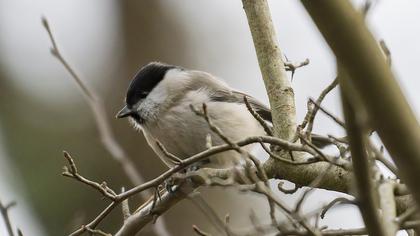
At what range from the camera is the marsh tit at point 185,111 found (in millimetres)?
3959

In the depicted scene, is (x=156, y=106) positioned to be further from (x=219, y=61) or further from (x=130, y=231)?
(x=219, y=61)

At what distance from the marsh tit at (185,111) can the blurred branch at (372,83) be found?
7.88ft

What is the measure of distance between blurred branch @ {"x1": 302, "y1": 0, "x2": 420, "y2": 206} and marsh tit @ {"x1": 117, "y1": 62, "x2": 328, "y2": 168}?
7.88ft

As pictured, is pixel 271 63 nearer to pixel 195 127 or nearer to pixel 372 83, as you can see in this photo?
pixel 195 127

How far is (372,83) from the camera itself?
4.61ft

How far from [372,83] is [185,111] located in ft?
8.87

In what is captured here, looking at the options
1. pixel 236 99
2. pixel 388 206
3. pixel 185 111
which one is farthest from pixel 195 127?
pixel 388 206

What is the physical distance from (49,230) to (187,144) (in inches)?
149

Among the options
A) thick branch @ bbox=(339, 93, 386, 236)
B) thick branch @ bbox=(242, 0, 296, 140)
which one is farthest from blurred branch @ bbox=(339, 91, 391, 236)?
thick branch @ bbox=(242, 0, 296, 140)

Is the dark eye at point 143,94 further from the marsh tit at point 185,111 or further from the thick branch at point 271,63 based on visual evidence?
the thick branch at point 271,63

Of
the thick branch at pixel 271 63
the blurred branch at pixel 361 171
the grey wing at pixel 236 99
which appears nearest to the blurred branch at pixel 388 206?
the blurred branch at pixel 361 171

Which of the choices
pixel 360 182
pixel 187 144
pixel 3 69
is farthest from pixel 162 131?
pixel 3 69

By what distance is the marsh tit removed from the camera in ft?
13.0

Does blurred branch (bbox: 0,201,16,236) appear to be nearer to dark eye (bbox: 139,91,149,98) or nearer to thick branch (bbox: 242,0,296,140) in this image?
thick branch (bbox: 242,0,296,140)
